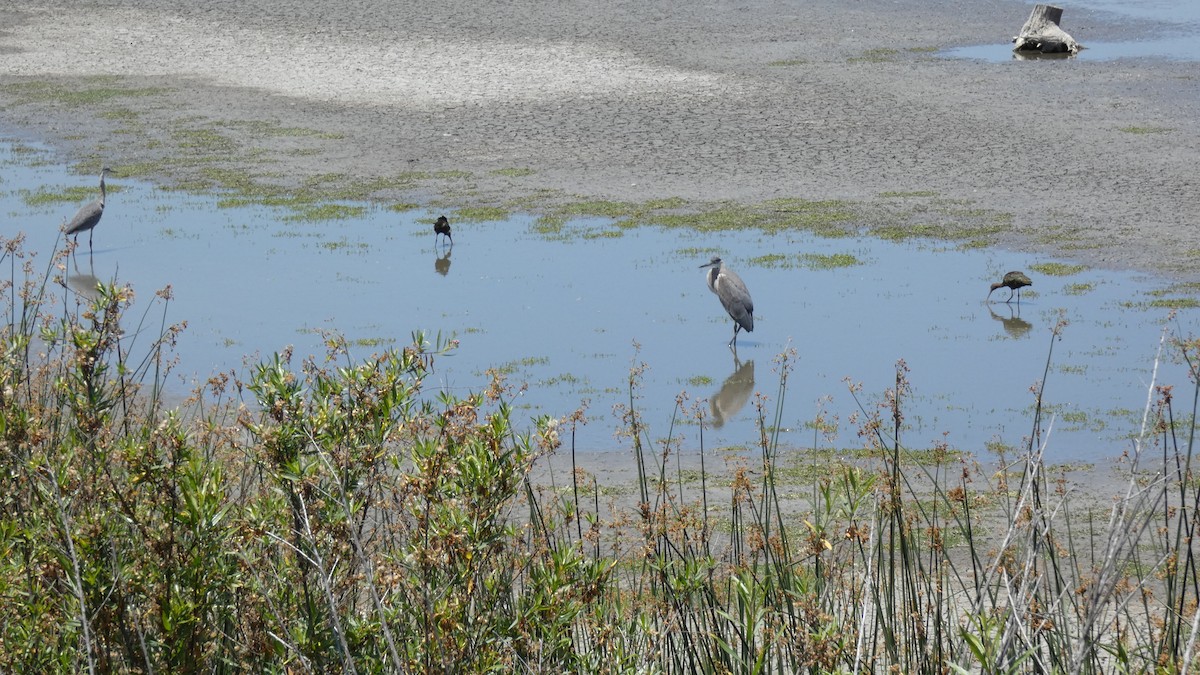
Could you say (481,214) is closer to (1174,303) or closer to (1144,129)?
(1174,303)

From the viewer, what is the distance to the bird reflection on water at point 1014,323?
10016mm

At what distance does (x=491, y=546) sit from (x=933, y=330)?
767cm

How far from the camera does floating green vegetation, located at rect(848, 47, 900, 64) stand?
830 inches

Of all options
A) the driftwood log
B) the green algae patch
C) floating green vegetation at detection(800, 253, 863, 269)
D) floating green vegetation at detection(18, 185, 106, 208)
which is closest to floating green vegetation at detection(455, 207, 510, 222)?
the green algae patch

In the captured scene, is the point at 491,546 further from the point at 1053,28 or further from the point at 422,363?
the point at 1053,28

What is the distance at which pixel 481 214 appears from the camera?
45.1ft

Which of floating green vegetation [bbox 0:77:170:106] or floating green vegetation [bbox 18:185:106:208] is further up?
floating green vegetation [bbox 0:77:170:106]

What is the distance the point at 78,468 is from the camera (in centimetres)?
330

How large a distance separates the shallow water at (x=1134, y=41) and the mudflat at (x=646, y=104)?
1.08ft

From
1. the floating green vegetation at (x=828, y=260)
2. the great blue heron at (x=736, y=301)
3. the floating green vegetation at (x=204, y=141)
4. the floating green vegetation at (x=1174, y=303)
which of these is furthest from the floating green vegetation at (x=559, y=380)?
the floating green vegetation at (x=204, y=141)

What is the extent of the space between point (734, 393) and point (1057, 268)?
12.3 feet

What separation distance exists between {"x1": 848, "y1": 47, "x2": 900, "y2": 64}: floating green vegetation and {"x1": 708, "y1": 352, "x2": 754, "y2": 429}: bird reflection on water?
1245cm

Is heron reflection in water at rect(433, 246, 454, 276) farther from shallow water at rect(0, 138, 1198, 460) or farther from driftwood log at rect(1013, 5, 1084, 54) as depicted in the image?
driftwood log at rect(1013, 5, 1084, 54)

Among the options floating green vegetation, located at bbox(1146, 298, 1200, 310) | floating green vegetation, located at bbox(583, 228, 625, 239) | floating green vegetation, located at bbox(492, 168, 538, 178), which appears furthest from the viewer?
floating green vegetation, located at bbox(492, 168, 538, 178)
